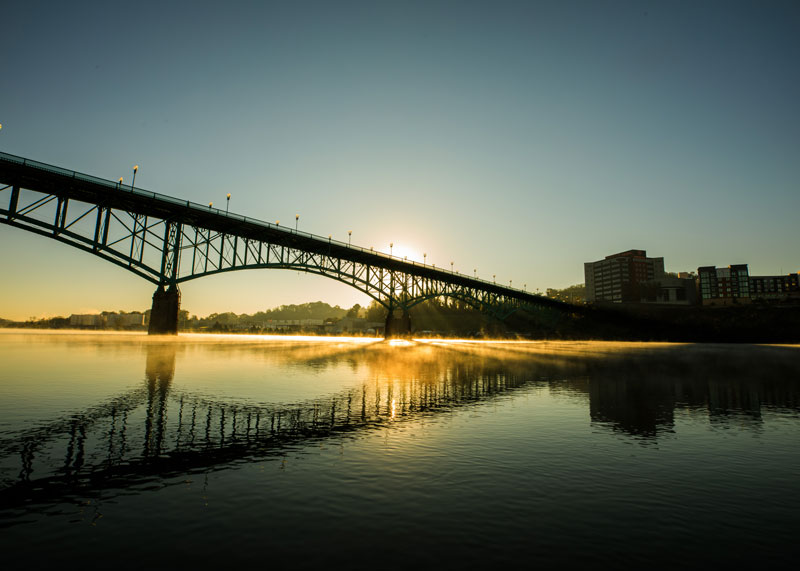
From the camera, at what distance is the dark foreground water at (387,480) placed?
5.77m

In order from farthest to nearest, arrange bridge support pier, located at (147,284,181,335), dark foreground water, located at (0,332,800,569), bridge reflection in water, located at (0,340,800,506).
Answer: bridge support pier, located at (147,284,181,335), bridge reflection in water, located at (0,340,800,506), dark foreground water, located at (0,332,800,569)

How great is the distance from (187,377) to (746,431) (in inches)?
924

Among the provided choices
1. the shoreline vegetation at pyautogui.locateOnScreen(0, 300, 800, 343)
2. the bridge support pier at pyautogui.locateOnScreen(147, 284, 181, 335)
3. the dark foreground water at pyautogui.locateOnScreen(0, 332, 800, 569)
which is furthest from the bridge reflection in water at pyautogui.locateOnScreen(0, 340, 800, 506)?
the shoreline vegetation at pyautogui.locateOnScreen(0, 300, 800, 343)

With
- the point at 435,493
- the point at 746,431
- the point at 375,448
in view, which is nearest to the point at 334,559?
the point at 435,493

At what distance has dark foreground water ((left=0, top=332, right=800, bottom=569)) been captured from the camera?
577 centimetres

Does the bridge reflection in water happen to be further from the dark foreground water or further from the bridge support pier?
the bridge support pier

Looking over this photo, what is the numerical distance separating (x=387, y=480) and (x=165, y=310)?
51.9 m

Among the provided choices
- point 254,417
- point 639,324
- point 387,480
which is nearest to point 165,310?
point 254,417

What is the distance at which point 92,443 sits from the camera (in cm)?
1029

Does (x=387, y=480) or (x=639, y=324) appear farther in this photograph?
(x=639, y=324)

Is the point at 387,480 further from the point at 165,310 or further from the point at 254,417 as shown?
the point at 165,310

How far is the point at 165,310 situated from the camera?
52094 mm

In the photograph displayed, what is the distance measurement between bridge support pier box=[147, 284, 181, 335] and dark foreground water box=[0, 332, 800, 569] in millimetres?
35660

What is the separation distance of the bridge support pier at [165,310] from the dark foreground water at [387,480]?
35660 mm
